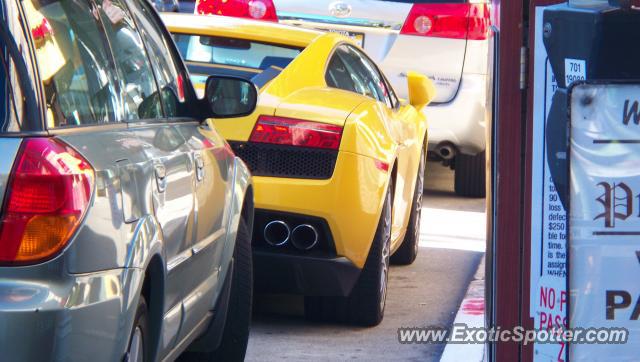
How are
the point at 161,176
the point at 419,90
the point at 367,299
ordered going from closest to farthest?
the point at 161,176, the point at 367,299, the point at 419,90

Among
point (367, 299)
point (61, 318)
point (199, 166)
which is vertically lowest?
point (367, 299)

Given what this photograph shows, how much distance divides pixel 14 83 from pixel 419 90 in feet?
18.2

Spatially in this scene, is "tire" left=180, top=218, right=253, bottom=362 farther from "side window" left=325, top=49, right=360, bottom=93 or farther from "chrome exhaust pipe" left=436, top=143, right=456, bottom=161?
"chrome exhaust pipe" left=436, top=143, right=456, bottom=161

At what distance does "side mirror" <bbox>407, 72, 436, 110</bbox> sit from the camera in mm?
8695

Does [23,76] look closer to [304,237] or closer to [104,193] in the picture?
[104,193]

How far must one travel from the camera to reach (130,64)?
452 centimetres

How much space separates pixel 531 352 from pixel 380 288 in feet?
10.8

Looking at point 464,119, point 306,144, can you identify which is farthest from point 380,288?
point 464,119

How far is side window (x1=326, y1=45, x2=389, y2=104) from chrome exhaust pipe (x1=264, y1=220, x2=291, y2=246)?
3.44ft

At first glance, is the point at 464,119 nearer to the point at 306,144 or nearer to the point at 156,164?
the point at 306,144

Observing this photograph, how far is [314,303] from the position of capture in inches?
266

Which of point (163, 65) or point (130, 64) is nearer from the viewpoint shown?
point (130, 64)

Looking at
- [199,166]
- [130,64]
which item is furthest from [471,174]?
[130,64]

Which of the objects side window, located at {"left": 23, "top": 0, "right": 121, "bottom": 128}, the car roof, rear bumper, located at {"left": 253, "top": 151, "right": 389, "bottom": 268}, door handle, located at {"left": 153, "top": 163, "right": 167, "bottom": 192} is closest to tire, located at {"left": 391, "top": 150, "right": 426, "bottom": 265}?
the car roof
